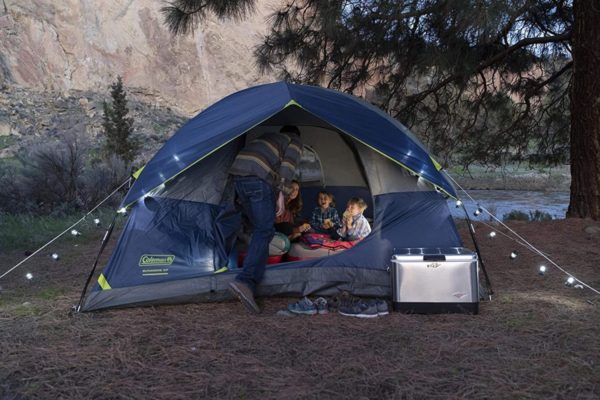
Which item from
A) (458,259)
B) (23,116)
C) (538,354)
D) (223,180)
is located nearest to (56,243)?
(223,180)

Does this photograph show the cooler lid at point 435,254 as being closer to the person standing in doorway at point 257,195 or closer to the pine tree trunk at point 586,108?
the person standing in doorway at point 257,195

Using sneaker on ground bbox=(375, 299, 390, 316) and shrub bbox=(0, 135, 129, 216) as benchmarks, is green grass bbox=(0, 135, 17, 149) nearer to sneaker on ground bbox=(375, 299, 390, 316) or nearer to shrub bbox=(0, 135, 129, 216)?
shrub bbox=(0, 135, 129, 216)

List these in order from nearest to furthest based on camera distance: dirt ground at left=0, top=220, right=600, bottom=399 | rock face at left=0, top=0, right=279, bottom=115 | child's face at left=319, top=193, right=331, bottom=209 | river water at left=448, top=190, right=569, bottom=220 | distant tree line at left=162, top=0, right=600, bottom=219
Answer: dirt ground at left=0, top=220, right=600, bottom=399, child's face at left=319, top=193, right=331, bottom=209, distant tree line at left=162, top=0, right=600, bottom=219, river water at left=448, top=190, right=569, bottom=220, rock face at left=0, top=0, right=279, bottom=115

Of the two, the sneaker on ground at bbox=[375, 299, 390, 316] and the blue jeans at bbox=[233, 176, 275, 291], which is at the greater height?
the blue jeans at bbox=[233, 176, 275, 291]

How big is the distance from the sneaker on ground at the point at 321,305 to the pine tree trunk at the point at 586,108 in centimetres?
448

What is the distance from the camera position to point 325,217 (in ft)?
18.2

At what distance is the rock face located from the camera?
36.7 m

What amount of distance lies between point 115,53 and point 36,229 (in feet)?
117

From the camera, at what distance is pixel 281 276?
4.33m

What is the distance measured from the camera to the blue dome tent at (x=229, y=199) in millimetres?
4180

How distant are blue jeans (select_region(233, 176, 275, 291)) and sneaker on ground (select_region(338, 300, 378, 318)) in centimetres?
67

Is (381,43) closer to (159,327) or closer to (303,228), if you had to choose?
(303,228)

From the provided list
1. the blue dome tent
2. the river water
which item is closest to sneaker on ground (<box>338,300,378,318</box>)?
the blue dome tent

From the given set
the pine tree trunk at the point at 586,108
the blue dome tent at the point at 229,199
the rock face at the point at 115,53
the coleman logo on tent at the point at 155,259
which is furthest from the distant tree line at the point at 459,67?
the rock face at the point at 115,53
